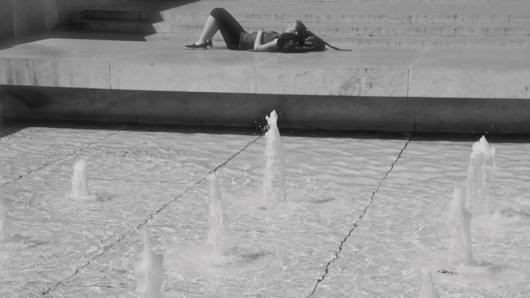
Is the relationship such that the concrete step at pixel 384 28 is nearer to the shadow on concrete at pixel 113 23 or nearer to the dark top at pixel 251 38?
the shadow on concrete at pixel 113 23

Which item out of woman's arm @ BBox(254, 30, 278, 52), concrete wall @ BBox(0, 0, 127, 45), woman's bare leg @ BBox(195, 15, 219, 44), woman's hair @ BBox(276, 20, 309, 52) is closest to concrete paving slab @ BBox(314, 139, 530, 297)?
woman's hair @ BBox(276, 20, 309, 52)

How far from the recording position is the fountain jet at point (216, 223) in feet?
17.7

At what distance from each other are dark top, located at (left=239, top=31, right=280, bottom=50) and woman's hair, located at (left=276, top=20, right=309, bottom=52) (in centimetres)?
21

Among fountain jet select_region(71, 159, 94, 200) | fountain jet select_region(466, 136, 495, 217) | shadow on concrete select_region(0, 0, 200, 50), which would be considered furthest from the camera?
shadow on concrete select_region(0, 0, 200, 50)

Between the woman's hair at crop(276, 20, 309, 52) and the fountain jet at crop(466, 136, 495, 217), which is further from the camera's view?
the woman's hair at crop(276, 20, 309, 52)

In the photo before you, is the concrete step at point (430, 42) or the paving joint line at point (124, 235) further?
the concrete step at point (430, 42)

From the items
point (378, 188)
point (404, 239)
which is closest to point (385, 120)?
point (378, 188)

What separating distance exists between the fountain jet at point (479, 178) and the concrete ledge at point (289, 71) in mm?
1021

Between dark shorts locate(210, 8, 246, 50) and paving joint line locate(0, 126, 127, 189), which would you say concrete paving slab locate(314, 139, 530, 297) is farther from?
dark shorts locate(210, 8, 246, 50)

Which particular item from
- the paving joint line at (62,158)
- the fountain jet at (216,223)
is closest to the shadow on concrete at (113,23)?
the paving joint line at (62,158)

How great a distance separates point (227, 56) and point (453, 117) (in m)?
2.22

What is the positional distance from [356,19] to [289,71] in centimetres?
306

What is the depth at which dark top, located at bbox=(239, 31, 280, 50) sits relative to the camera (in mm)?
9461

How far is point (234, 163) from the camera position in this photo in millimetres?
7395
